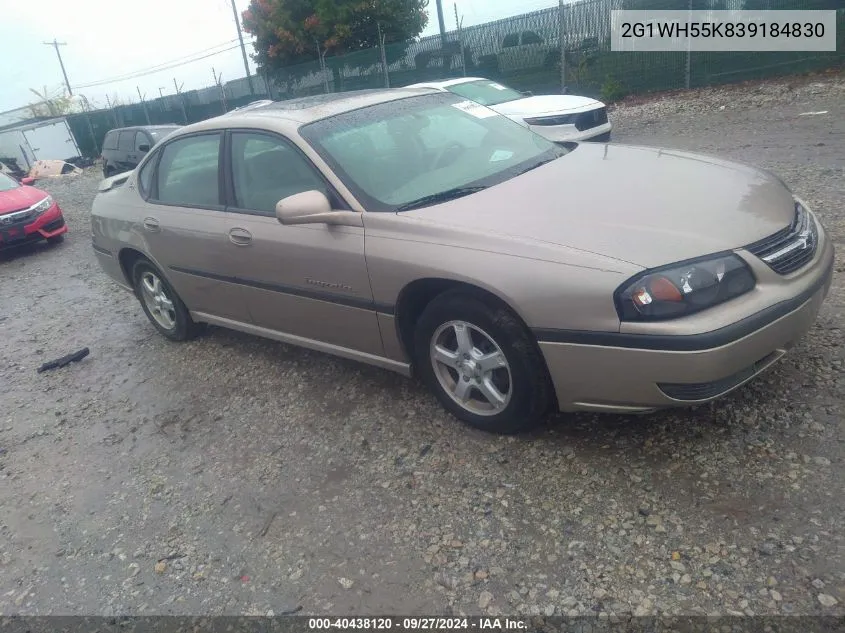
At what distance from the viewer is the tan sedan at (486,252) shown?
8.39 ft

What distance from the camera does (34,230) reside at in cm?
975

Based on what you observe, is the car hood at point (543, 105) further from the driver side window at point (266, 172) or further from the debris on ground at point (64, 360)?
the debris on ground at point (64, 360)

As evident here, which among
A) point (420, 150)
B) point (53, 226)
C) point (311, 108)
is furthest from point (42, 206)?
point (420, 150)

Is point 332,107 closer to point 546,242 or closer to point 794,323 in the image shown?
point 546,242

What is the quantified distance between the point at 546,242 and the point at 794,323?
1.06m

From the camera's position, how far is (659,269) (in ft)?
8.25

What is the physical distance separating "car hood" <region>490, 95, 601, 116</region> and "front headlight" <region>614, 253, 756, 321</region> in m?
6.94

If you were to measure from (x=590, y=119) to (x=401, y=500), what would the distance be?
7600mm

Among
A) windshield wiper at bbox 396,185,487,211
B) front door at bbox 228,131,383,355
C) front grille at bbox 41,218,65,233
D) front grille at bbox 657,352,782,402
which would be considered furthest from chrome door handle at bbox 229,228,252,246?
front grille at bbox 41,218,65,233

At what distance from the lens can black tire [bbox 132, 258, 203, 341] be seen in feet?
16.0

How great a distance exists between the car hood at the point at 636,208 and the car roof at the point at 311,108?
1.10 metres

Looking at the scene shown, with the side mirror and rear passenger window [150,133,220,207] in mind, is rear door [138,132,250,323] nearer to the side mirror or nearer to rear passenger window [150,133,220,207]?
rear passenger window [150,133,220,207]

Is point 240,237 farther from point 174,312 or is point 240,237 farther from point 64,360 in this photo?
point 64,360

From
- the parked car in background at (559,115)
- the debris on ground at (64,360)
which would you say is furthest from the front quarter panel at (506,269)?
the parked car in background at (559,115)
